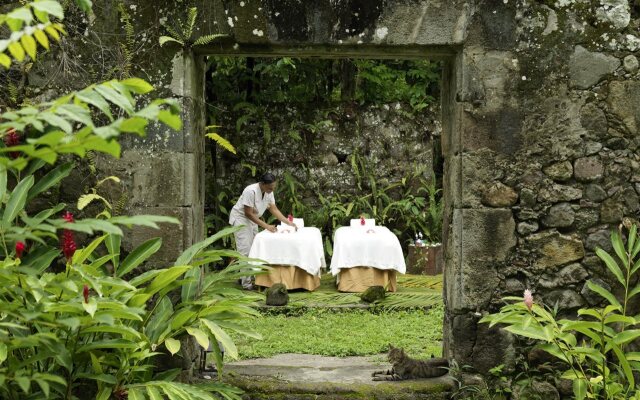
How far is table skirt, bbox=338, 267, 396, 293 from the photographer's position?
973 centimetres

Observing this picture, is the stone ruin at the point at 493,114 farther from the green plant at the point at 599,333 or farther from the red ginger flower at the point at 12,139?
the red ginger flower at the point at 12,139

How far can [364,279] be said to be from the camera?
9781 millimetres

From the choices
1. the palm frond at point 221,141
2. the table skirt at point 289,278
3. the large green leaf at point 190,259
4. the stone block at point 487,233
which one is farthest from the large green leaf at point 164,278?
the table skirt at point 289,278

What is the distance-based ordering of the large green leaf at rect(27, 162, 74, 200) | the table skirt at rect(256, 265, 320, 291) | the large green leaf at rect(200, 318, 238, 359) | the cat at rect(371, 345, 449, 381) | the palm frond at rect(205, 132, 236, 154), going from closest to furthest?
the large green leaf at rect(27, 162, 74, 200) < the large green leaf at rect(200, 318, 238, 359) < the cat at rect(371, 345, 449, 381) < the palm frond at rect(205, 132, 236, 154) < the table skirt at rect(256, 265, 320, 291)

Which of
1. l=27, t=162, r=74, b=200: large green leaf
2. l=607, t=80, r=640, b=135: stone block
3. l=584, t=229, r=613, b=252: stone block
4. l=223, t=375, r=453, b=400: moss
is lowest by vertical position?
l=223, t=375, r=453, b=400: moss

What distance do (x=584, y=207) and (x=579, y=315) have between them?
610 mm

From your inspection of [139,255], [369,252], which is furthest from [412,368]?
[369,252]

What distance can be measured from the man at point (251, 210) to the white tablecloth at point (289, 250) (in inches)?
14.8

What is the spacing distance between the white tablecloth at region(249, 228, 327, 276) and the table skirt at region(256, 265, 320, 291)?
0.10 metres

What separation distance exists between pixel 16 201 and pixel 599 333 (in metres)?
3.12

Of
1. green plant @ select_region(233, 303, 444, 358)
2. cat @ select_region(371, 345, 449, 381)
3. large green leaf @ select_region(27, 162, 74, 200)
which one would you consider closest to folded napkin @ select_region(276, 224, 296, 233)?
green plant @ select_region(233, 303, 444, 358)

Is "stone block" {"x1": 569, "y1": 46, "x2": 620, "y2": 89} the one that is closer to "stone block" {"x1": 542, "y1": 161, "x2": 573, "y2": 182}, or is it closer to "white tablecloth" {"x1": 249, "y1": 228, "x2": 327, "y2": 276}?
"stone block" {"x1": 542, "y1": 161, "x2": 573, "y2": 182}

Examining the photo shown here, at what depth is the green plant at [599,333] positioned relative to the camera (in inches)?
176

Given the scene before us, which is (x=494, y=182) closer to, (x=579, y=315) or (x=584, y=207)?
(x=584, y=207)
